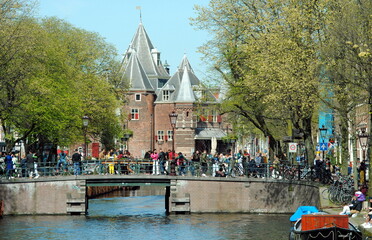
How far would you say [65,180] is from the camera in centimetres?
4959

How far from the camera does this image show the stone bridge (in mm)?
49219

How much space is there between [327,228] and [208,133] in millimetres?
92777

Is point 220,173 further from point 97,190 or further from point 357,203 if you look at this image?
point 97,190

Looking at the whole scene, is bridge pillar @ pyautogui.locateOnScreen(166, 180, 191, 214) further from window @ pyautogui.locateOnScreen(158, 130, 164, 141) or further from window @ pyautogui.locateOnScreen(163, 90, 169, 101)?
window @ pyautogui.locateOnScreen(163, 90, 169, 101)

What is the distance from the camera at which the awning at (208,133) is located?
120 meters

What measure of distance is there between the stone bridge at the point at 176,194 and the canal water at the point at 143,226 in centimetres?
142

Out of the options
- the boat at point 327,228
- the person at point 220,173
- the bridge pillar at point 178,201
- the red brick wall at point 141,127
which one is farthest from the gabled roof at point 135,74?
the boat at point 327,228

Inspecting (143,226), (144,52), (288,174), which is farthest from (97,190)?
(144,52)

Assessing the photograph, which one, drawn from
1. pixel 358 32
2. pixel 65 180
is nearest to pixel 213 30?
pixel 65 180

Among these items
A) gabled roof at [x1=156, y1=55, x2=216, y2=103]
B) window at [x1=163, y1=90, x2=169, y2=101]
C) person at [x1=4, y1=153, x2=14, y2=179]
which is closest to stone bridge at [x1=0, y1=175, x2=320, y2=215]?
person at [x1=4, y1=153, x2=14, y2=179]

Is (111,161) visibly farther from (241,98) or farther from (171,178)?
(241,98)

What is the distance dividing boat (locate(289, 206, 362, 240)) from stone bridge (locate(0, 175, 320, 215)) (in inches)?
779

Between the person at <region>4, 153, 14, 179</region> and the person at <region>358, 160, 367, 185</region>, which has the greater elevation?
the person at <region>4, 153, 14, 179</region>

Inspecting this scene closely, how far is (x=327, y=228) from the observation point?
28438 mm
